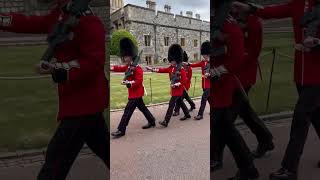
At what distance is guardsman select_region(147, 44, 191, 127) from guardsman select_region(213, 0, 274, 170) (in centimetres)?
25

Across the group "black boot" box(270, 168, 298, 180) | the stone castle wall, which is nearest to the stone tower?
the stone castle wall

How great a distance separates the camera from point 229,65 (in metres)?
1.79

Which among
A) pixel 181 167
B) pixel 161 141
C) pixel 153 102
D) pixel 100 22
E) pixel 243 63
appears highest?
pixel 100 22

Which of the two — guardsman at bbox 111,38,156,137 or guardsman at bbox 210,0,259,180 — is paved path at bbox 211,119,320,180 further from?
guardsman at bbox 111,38,156,137

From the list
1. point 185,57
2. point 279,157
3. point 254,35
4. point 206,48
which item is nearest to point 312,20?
point 254,35

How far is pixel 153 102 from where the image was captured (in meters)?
2.10

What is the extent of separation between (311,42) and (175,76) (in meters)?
0.62

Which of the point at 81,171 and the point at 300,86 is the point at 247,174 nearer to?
the point at 300,86

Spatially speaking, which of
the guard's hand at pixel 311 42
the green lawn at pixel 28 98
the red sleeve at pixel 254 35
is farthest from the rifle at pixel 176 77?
the guard's hand at pixel 311 42

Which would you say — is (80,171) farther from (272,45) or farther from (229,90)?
(272,45)

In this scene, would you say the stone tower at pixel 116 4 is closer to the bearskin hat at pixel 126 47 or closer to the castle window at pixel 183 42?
Result: the bearskin hat at pixel 126 47

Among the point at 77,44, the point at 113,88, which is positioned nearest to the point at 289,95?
the point at 113,88

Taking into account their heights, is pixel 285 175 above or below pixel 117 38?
below

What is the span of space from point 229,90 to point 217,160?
1.18ft
